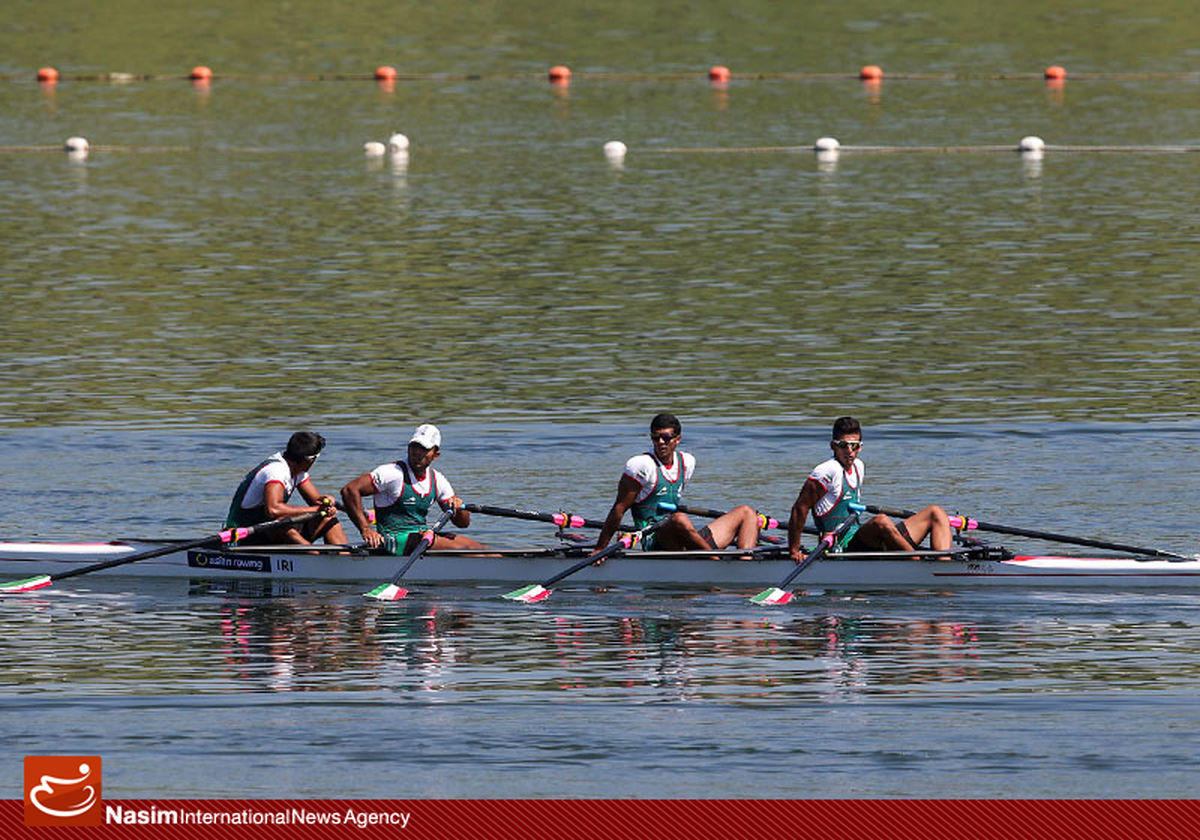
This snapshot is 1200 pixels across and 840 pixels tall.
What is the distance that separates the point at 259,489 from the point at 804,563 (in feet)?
17.2

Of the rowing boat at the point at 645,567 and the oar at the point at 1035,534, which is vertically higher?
the oar at the point at 1035,534

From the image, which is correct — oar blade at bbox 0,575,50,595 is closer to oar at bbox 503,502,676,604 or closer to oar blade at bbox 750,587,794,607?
oar at bbox 503,502,676,604

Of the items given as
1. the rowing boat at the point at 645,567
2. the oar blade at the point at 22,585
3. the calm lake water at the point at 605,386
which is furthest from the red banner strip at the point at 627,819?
the oar blade at the point at 22,585

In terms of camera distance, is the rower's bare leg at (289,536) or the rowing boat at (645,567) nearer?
the rowing boat at (645,567)

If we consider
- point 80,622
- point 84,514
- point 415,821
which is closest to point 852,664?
point 415,821

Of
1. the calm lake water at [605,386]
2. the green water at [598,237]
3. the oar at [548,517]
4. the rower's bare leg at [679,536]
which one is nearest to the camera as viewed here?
the calm lake water at [605,386]

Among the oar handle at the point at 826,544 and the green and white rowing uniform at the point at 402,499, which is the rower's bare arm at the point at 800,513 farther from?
the green and white rowing uniform at the point at 402,499

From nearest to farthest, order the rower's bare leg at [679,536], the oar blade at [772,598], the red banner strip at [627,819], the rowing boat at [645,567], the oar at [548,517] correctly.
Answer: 1. the red banner strip at [627,819]
2. the oar blade at [772,598]
3. the rowing boat at [645,567]
4. the rower's bare leg at [679,536]
5. the oar at [548,517]

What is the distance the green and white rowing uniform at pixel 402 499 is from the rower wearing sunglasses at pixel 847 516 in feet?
11.0

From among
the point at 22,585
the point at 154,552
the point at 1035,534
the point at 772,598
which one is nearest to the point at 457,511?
the point at 154,552

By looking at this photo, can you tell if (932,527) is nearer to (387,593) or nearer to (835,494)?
(835,494)

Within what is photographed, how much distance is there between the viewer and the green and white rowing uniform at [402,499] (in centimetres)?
2209

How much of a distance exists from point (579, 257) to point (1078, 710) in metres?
26.7

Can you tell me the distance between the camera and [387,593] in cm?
2162
